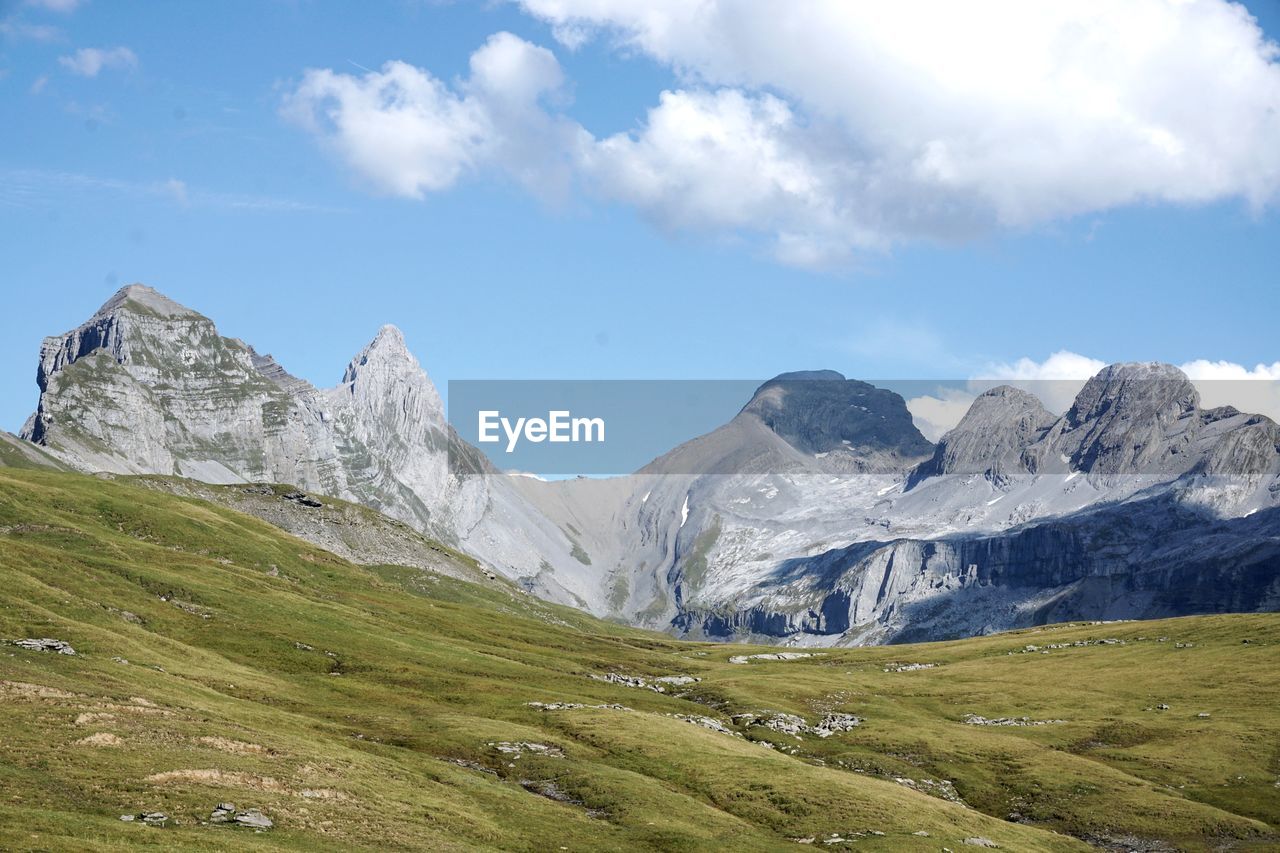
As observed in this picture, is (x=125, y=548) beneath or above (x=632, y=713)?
above

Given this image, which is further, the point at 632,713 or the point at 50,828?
the point at 632,713

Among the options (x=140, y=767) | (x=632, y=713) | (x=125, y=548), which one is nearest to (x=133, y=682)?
(x=140, y=767)

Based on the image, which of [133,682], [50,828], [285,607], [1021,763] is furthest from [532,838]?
[285,607]

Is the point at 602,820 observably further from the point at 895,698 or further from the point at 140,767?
the point at 895,698

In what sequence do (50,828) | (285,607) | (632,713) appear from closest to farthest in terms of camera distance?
1. (50,828)
2. (632,713)
3. (285,607)

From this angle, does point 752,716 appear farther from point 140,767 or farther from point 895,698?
point 140,767

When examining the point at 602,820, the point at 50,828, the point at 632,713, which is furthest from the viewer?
the point at 632,713
